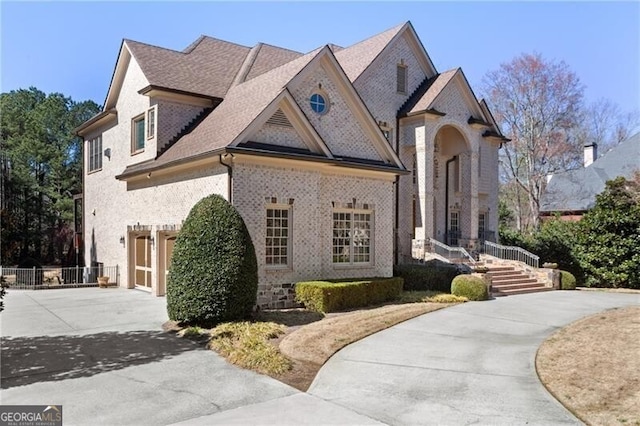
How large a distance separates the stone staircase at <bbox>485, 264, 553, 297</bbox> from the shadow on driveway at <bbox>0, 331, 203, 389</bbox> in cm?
1386

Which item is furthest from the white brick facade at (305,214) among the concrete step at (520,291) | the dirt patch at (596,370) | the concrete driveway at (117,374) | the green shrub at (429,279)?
the dirt patch at (596,370)

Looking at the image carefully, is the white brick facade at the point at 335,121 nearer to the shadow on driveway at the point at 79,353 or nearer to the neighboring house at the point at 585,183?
the shadow on driveway at the point at 79,353

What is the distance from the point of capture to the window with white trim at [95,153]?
2406 cm

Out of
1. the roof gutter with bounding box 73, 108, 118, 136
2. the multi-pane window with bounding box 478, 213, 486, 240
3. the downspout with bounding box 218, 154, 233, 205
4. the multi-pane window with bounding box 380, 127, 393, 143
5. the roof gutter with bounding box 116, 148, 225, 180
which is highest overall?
the roof gutter with bounding box 73, 108, 118, 136

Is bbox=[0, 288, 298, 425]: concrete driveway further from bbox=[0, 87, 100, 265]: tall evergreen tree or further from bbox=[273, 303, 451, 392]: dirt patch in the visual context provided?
bbox=[0, 87, 100, 265]: tall evergreen tree

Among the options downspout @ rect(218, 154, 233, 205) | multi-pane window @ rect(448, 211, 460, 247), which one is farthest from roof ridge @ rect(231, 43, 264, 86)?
multi-pane window @ rect(448, 211, 460, 247)

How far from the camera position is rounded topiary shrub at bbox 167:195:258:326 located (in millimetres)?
11422

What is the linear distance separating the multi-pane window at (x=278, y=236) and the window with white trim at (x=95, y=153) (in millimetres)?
13548

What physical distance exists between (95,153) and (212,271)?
1662cm

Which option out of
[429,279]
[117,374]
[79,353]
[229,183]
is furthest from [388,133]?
[117,374]

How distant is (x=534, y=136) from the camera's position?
35.3 meters

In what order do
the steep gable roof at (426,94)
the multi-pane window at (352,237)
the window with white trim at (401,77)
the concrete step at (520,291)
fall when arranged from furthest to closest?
the window with white trim at (401,77) → the steep gable roof at (426,94) → the concrete step at (520,291) → the multi-pane window at (352,237)

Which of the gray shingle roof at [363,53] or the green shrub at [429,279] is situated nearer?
the green shrub at [429,279]

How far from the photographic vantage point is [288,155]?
47.3 ft
